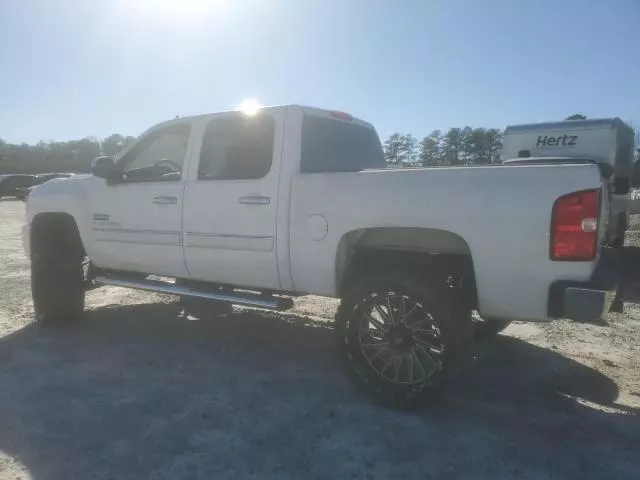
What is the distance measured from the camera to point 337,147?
477 centimetres

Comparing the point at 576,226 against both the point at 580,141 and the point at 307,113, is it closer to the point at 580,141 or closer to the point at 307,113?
the point at 307,113

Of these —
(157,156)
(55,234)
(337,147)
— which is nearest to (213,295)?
(157,156)

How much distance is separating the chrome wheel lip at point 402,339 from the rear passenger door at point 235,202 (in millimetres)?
908

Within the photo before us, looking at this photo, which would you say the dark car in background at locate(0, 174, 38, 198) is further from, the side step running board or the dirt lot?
the side step running board

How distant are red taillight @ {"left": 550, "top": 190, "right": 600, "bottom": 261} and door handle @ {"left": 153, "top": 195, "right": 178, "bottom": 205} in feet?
10.2

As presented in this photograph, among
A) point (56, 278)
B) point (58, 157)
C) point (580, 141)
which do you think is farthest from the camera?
point (58, 157)

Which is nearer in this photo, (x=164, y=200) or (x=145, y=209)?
(x=164, y=200)

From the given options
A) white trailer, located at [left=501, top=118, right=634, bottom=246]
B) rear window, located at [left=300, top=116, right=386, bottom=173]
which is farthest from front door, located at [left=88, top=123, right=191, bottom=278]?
white trailer, located at [left=501, top=118, right=634, bottom=246]

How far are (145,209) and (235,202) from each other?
3.68 feet

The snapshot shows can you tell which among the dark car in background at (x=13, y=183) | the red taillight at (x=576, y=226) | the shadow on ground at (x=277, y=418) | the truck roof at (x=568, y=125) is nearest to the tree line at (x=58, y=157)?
the dark car in background at (x=13, y=183)

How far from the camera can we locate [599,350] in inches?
193

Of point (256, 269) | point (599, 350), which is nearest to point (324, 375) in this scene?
point (256, 269)

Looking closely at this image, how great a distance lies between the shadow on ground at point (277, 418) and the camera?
2.91 m

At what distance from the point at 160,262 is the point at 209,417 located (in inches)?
74.7
